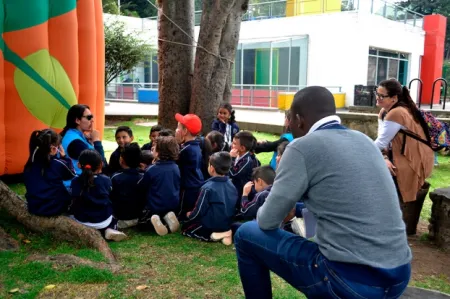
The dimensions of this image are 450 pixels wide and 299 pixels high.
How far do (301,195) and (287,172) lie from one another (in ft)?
0.43

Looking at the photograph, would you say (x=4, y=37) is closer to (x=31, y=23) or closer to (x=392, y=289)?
(x=31, y=23)

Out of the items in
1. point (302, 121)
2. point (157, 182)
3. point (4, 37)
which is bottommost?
point (157, 182)

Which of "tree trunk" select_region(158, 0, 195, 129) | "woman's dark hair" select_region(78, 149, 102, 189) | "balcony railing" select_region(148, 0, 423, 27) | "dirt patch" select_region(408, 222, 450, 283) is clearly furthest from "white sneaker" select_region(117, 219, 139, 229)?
"balcony railing" select_region(148, 0, 423, 27)

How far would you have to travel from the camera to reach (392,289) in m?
2.16

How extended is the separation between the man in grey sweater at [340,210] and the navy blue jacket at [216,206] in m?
2.17

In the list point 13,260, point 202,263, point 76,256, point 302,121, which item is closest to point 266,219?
point 302,121

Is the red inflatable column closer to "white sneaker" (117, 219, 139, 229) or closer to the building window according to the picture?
the building window

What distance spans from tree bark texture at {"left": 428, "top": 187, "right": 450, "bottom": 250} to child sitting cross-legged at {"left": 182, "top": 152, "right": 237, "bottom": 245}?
2.03 meters

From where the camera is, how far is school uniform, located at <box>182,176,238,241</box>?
177 inches

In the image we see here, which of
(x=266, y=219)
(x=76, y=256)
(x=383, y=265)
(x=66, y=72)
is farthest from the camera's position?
(x=66, y=72)

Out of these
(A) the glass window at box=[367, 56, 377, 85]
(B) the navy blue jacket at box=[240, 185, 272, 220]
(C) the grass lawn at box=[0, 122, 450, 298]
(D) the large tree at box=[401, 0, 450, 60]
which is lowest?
(C) the grass lawn at box=[0, 122, 450, 298]

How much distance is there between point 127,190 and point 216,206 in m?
1.02

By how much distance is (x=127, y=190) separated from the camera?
4.91m

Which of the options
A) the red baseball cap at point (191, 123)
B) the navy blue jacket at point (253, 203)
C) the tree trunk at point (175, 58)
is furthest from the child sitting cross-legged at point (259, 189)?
the tree trunk at point (175, 58)
